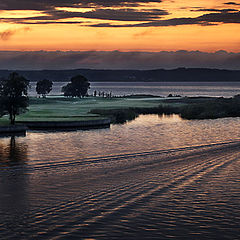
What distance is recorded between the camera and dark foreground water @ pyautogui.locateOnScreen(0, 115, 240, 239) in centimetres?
2573

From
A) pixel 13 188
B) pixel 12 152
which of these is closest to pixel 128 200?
pixel 13 188

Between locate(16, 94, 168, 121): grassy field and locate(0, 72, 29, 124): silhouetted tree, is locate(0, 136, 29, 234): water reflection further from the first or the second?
locate(16, 94, 168, 121): grassy field

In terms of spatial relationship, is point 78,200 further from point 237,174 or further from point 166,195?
Answer: point 237,174

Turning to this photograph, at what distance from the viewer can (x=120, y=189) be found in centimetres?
3425

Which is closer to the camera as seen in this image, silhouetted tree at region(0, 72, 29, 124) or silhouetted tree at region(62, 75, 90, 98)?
silhouetted tree at region(0, 72, 29, 124)

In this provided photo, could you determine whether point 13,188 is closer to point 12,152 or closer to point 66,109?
point 12,152

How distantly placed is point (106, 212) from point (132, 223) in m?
2.34

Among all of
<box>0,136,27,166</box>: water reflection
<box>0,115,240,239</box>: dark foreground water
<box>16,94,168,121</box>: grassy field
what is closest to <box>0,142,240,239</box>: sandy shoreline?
<box>0,115,240,239</box>: dark foreground water

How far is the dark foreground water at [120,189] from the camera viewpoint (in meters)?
25.7

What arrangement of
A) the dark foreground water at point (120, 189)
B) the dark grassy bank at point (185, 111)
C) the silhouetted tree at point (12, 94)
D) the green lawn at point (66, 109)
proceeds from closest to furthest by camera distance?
the dark foreground water at point (120, 189) < the silhouetted tree at point (12, 94) < the green lawn at point (66, 109) < the dark grassy bank at point (185, 111)

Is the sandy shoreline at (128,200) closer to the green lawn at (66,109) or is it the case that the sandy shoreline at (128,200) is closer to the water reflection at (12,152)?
the water reflection at (12,152)

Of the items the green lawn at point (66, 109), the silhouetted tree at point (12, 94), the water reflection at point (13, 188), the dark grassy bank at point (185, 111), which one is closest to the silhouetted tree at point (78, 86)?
the green lawn at point (66, 109)

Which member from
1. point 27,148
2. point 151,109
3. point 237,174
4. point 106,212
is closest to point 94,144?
point 27,148

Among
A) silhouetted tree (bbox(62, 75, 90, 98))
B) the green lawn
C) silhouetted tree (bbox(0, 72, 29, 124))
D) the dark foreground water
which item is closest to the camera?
the dark foreground water
